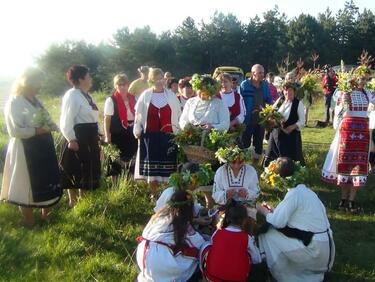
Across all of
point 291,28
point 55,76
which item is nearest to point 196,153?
point 55,76

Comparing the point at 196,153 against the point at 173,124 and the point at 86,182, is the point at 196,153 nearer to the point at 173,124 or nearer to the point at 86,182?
the point at 173,124

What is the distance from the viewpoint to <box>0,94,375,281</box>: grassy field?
4648 mm

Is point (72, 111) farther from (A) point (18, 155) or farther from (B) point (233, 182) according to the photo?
(B) point (233, 182)

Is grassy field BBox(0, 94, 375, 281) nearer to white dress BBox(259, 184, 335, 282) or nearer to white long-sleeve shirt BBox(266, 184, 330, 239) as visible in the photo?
white dress BBox(259, 184, 335, 282)

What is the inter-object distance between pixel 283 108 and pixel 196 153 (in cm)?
198

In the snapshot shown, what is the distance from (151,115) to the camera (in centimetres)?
654

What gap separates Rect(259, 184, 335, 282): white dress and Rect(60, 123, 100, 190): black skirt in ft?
8.38

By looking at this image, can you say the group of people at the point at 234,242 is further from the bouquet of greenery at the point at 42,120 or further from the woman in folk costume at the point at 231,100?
the woman in folk costume at the point at 231,100

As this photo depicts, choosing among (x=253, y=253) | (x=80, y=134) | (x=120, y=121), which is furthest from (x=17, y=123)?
(x=253, y=253)

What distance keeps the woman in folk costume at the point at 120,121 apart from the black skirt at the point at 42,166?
1.67m

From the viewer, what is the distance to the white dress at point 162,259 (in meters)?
4.15

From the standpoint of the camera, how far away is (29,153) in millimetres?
5488

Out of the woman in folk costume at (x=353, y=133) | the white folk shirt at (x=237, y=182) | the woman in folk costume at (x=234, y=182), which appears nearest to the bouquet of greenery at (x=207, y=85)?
the woman in folk costume at (x=234, y=182)

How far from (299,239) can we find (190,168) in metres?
1.29
